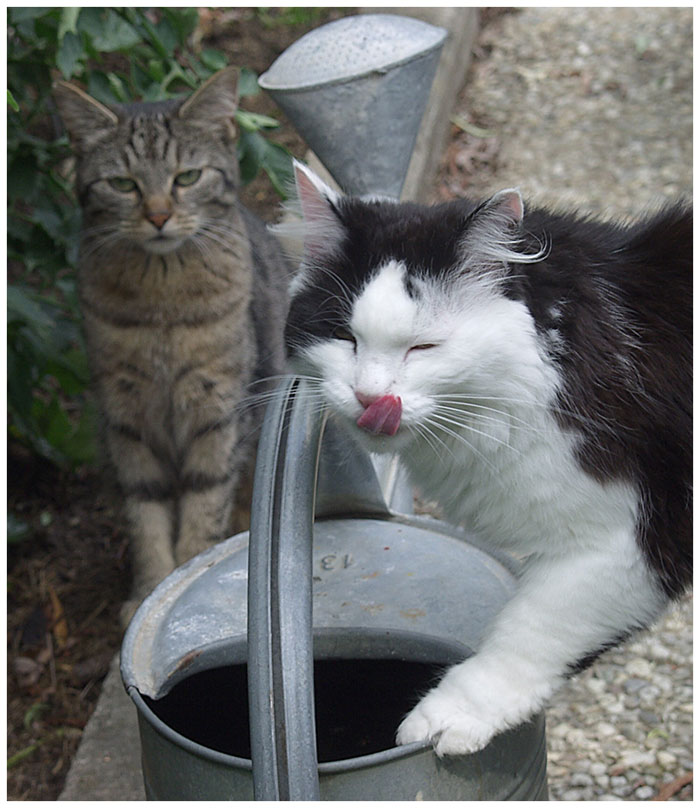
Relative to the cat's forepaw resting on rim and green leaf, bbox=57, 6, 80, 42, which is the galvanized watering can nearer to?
the cat's forepaw resting on rim

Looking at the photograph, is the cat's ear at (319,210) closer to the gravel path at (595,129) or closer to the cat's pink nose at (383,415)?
the cat's pink nose at (383,415)

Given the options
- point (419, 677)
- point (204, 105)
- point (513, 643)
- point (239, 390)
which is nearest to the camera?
point (513, 643)

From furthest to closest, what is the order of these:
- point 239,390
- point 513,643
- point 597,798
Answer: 1. point 239,390
2. point 597,798
3. point 513,643

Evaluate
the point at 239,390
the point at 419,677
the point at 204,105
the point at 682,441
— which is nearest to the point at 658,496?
the point at 682,441

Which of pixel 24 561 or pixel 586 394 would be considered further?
pixel 24 561

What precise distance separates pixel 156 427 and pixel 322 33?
1.09 metres

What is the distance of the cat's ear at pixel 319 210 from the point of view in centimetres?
116

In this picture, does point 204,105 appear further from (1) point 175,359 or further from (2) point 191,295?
(1) point 175,359

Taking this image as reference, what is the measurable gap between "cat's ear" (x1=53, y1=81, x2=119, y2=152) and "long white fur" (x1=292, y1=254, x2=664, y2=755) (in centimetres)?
107

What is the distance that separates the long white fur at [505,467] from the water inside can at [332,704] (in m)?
0.19

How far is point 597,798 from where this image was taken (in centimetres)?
179

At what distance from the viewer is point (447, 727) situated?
3.46 ft

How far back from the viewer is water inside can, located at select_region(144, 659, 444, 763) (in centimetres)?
132

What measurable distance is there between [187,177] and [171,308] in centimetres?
29
